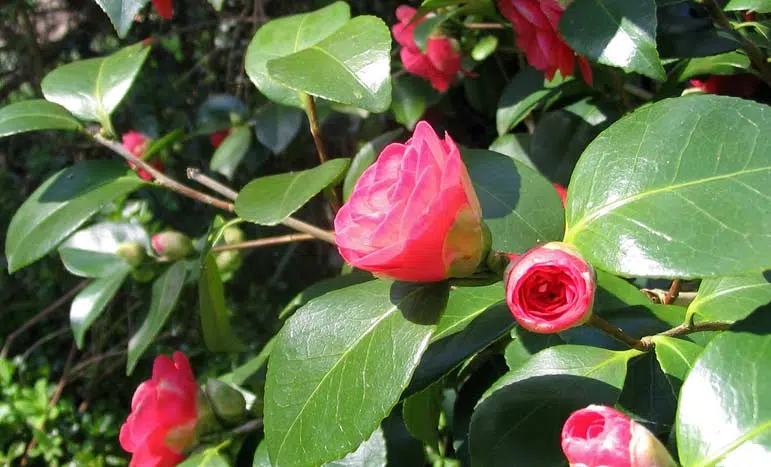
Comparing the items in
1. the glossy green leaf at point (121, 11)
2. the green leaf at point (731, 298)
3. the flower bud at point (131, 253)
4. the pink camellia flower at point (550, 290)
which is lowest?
the flower bud at point (131, 253)

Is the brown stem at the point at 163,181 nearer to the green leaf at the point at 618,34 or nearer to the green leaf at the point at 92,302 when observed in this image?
the green leaf at the point at 92,302

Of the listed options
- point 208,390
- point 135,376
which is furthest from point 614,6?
point 135,376

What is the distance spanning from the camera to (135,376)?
2305 millimetres

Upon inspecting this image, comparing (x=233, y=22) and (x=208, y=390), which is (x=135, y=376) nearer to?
(x=233, y=22)

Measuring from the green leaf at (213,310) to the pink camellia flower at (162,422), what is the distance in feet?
0.28

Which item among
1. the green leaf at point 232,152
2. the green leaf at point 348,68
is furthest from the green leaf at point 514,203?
the green leaf at point 232,152

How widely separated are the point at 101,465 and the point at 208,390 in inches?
50.2

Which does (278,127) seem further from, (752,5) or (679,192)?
(679,192)

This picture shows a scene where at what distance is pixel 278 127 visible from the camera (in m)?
1.36

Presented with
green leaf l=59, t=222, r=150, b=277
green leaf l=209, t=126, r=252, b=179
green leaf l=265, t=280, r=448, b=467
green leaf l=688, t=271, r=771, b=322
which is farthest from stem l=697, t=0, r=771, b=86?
green leaf l=209, t=126, r=252, b=179

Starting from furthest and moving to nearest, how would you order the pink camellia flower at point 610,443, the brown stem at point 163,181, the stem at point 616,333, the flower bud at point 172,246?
the flower bud at point 172,246 < the brown stem at point 163,181 < the stem at point 616,333 < the pink camellia flower at point 610,443

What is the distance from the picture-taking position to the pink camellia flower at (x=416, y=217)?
45 cm

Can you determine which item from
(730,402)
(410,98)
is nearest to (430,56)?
(410,98)

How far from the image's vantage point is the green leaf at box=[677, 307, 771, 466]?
440mm
